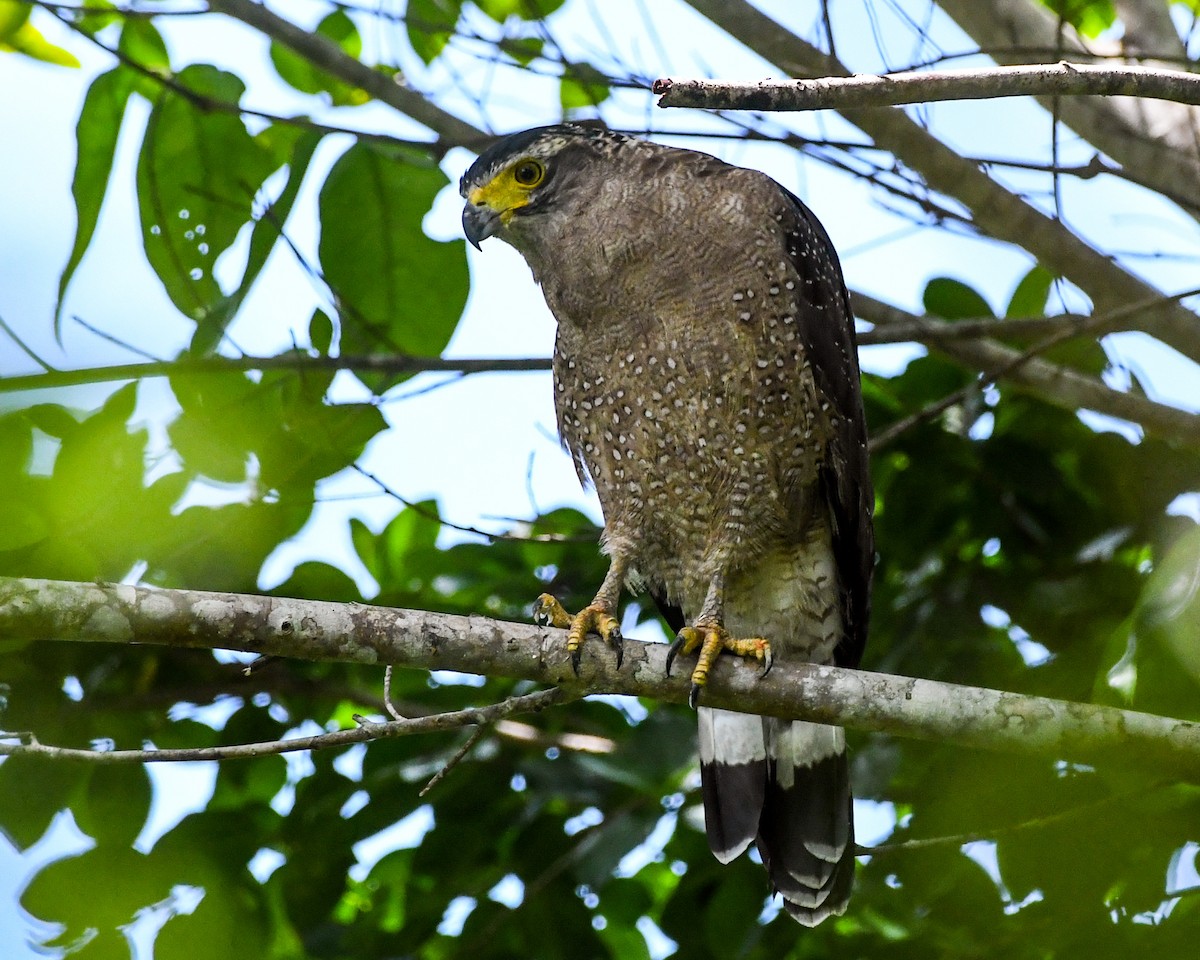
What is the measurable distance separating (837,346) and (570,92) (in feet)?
5.88

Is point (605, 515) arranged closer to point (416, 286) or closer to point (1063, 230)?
point (416, 286)

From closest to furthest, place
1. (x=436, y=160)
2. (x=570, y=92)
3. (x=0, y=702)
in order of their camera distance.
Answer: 1. (x=0, y=702)
2. (x=436, y=160)
3. (x=570, y=92)

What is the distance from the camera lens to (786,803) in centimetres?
422

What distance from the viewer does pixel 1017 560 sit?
14.2 ft

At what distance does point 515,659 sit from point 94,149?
220 centimetres

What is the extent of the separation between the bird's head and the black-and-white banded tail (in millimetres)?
1709

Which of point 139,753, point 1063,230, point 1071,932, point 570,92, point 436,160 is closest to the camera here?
point 139,753

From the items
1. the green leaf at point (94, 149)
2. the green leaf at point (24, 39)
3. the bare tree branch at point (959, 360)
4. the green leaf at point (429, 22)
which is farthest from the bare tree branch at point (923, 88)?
the green leaf at point (24, 39)

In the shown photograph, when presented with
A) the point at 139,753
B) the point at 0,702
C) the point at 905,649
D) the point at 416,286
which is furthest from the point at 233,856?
the point at 905,649

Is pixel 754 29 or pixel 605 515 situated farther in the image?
pixel 605 515

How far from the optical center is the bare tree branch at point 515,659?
2.82 m

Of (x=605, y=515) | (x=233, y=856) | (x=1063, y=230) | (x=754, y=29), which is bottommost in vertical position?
(x=233, y=856)

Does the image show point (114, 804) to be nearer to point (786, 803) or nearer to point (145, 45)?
point (786, 803)

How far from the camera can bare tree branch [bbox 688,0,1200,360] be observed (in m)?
3.92
